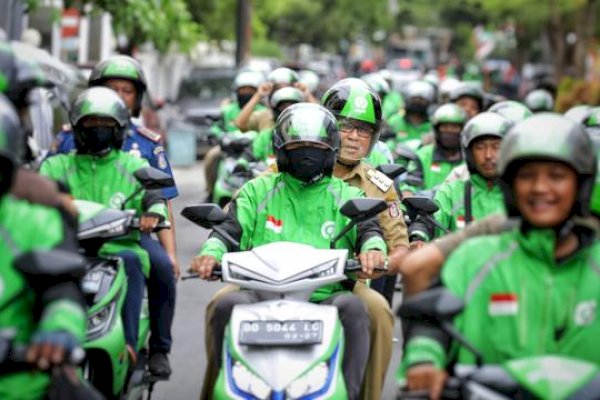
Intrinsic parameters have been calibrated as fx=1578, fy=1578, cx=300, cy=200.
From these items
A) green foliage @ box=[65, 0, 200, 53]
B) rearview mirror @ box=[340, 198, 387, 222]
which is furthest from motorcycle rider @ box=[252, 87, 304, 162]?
green foliage @ box=[65, 0, 200, 53]

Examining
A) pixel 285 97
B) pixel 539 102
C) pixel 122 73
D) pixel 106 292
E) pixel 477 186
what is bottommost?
pixel 106 292

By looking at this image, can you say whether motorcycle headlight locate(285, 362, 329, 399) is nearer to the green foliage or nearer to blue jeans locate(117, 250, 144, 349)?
blue jeans locate(117, 250, 144, 349)

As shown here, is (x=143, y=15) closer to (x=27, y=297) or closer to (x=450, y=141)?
(x=450, y=141)

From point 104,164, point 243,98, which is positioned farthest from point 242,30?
point 104,164

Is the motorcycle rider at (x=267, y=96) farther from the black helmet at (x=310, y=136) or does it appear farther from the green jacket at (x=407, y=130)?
the black helmet at (x=310, y=136)

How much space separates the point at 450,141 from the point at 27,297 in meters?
7.48

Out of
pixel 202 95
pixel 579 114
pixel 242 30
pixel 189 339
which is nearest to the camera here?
pixel 579 114

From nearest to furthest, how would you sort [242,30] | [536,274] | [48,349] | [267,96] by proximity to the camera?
[48,349], [536,274], [267,96], [242,30]

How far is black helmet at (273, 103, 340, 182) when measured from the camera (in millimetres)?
7824

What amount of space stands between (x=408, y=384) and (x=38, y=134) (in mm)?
10932

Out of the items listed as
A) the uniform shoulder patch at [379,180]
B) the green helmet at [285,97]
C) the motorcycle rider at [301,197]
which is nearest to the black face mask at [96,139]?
the motorcycle rider at [301,197]

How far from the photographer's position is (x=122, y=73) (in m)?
10.2

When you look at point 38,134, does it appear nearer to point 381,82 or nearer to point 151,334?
point 381,82

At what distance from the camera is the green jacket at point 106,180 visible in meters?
8.66
